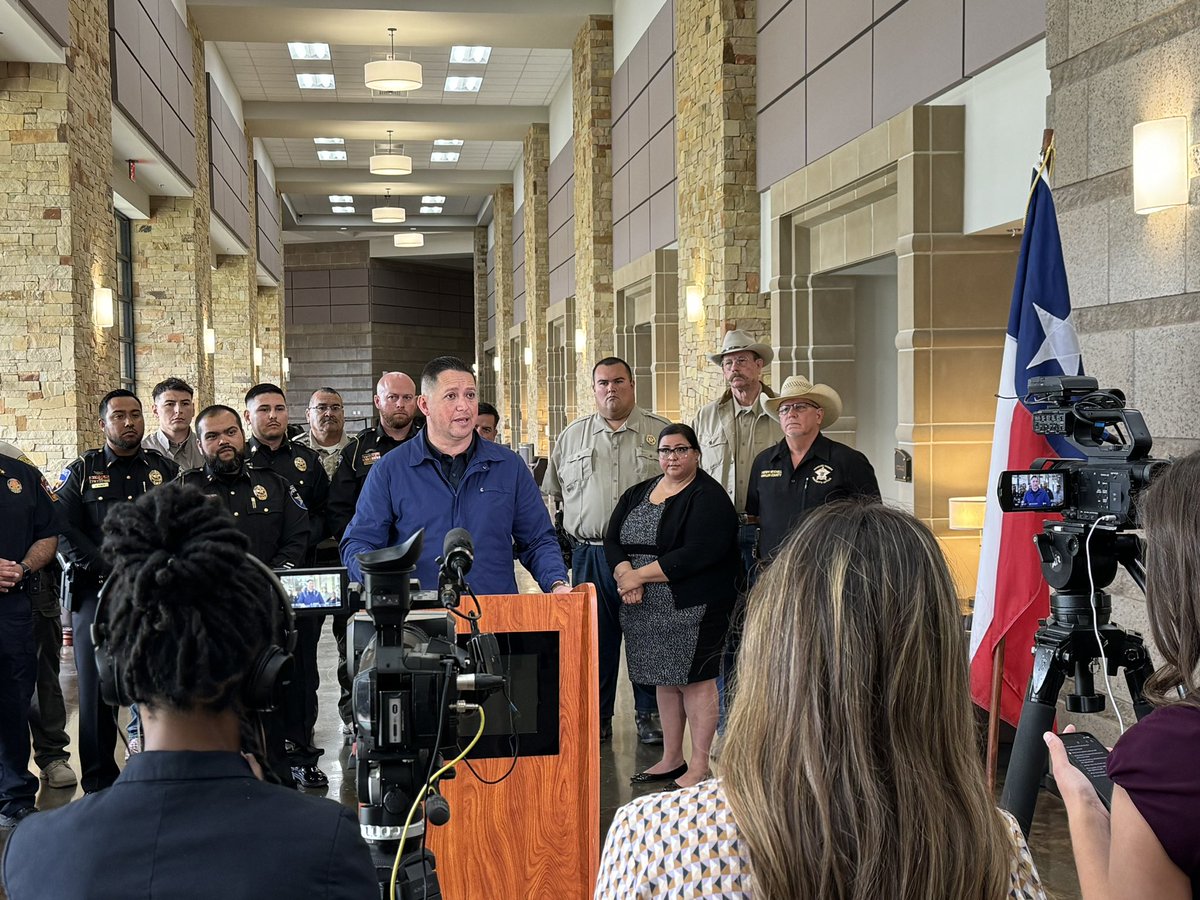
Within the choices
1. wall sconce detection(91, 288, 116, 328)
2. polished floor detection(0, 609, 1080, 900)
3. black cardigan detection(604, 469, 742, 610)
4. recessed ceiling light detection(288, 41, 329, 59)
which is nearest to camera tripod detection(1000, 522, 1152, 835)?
polished floor detection(0, 609, 1080, 900)

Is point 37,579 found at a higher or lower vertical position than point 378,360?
lower

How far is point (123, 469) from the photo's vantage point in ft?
14.7

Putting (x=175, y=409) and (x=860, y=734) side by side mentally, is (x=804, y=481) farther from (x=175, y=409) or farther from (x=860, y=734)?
(x=860, y=734)

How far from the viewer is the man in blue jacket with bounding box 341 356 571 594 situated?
11.5ft

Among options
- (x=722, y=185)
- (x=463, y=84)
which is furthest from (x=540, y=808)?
(x=463, y=84)

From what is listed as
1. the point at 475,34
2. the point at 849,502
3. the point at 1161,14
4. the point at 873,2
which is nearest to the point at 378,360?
the point at 475,34

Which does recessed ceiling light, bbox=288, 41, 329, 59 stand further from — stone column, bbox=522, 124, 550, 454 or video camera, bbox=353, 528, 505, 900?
video camera, bbox=353, 528, 505, 900

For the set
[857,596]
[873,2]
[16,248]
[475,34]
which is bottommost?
[857,596]

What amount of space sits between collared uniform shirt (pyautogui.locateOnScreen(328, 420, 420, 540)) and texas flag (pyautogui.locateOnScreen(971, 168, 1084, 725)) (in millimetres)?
2701

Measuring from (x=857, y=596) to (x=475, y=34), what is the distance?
41.7ft

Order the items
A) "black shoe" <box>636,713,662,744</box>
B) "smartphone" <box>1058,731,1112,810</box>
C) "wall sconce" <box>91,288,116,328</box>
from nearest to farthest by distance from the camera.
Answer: "smartphone" <box>1058,731,1112,810</box>, "black shoe" <box>636,713,662,744</box>, "wall sconce" <box>91,288,116,328</box>

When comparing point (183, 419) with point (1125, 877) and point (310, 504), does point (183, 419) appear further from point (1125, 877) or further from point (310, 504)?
point (1125, 877)

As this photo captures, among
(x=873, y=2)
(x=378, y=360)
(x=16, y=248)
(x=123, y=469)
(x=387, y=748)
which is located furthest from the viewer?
(x=378, y=360)

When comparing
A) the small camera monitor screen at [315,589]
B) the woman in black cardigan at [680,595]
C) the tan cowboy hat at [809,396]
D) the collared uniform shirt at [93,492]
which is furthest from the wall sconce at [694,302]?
the small camera monitor screen at [315,589]
